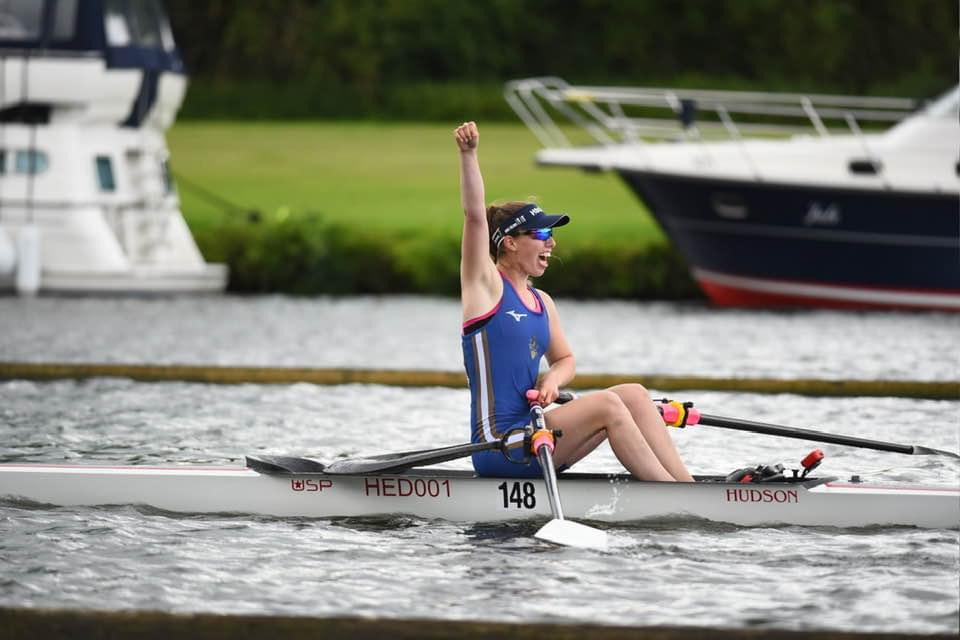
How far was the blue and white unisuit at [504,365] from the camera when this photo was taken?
368 inches

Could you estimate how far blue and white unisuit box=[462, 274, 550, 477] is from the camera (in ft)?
30.6

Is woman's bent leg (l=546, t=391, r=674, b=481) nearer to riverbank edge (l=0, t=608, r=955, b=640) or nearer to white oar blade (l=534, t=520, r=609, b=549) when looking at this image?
white oar blade (l=534, t=520, r=609, b=549)

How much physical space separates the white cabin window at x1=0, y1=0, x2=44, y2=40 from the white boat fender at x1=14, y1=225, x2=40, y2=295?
235cm

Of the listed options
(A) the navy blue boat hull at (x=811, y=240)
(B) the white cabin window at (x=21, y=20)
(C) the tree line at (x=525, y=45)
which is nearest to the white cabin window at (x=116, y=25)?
(B) the white cabin window at (x=21, y=20)

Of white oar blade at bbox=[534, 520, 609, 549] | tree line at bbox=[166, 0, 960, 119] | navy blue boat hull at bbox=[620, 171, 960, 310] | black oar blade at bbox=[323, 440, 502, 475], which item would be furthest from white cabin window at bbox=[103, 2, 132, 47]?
tree line at bbox=[166, 0, 960, 119]

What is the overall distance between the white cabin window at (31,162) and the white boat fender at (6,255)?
2.89 ft

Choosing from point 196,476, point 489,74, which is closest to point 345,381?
point 196,476

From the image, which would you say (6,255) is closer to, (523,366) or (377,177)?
(377,177)

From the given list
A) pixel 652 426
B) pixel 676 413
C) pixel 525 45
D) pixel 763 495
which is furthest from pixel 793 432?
pixel 525 45

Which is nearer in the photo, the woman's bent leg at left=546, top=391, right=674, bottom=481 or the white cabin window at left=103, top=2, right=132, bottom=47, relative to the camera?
the woman's bent leg at left=546, top=391, right=674, bottom=481

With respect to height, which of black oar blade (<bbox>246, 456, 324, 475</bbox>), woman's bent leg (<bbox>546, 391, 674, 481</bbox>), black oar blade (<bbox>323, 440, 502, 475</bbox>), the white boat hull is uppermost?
woman's bent leg (<bbox>546, 391, 674, 481</bbox>)

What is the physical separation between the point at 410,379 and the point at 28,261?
9.70 meters

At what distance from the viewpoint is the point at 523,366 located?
30.8 feet

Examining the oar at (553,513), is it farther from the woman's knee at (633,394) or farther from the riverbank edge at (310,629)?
the riverbank edge at (310,629)
